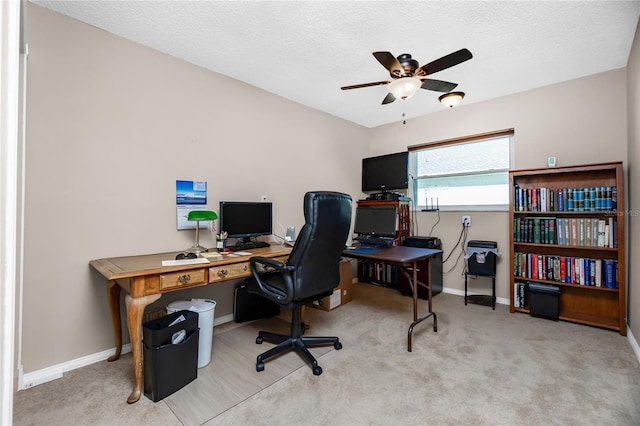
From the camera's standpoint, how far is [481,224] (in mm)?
3693

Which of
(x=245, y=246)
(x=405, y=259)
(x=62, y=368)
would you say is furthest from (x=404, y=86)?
(x=62, y=368)

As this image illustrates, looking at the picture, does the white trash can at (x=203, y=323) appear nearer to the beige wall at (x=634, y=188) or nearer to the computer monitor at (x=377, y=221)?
the computer monitor at (x=377, y=221)

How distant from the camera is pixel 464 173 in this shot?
3.90m

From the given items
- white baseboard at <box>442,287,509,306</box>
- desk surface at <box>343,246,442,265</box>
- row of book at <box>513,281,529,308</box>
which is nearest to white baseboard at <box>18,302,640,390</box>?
row of book at <box>513,281,529,308</box>

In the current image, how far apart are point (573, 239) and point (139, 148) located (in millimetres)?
4226

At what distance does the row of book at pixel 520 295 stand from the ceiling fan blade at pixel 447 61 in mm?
2522

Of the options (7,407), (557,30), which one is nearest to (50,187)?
(7,407)

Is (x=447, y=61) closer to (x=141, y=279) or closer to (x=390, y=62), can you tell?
(x=390, y=62)

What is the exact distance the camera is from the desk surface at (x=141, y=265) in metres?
1.71

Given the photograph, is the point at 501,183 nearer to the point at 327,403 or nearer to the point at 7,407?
the point at 327,403

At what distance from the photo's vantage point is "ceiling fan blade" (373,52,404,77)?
1.92m

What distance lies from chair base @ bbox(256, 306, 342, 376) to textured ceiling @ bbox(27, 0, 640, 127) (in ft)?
7.09

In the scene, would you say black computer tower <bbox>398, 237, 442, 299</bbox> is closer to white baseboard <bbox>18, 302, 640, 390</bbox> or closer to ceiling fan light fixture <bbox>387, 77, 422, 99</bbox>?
white baseboard <bbox>18, 302, 640, 390</bbox>

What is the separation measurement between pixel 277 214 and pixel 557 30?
10.0 ft
